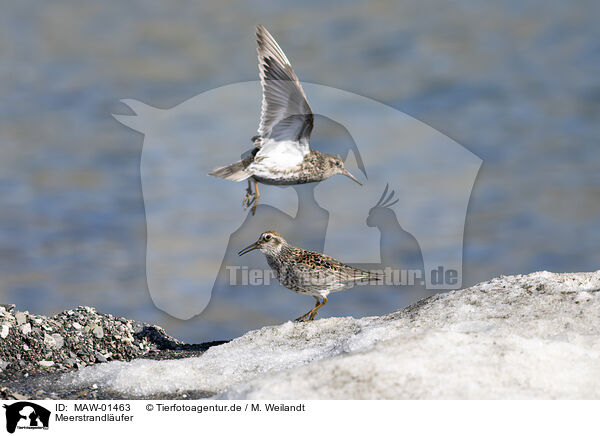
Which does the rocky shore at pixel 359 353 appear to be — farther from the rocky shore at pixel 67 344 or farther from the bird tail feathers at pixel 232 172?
the bird tail feathers at pixel 232 172

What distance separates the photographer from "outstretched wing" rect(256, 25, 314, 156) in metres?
5.95

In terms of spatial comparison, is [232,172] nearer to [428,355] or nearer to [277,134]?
[277,134]

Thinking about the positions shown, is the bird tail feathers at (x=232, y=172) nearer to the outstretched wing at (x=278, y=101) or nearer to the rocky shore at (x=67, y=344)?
the outstretched wing at (x=278, y=101)

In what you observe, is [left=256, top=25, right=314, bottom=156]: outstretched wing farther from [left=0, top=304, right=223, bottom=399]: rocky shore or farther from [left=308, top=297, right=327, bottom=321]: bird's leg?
[left=0, top=304, right=223, bottom=399]: rocky shore

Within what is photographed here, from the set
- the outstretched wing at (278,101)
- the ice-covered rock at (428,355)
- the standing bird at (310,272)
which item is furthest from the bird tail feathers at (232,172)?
the ice-covered rock at (428,355)

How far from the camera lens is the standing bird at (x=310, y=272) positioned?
6.63 metres

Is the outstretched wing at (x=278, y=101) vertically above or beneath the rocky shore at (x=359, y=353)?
above

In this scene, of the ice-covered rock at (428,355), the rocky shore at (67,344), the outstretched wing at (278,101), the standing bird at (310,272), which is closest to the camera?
the ice-covered rock at (428,355)

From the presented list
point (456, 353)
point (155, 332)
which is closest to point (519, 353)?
point (456, 353)

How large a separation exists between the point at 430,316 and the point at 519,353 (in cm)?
178

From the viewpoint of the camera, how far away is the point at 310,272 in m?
6.62

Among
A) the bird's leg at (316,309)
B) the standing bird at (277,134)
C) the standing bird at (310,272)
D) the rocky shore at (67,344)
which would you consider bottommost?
the rocky shore at (67,344)

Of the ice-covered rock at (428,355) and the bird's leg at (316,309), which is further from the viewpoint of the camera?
the bird's leg at (316,309)

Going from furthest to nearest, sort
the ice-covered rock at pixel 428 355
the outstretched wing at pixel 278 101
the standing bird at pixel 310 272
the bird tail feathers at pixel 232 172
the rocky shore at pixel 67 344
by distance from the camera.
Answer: the standing bird at pixel 310 272 → the rocky shore at pixel 67 344 → the bird tail feathers at pixel 232 172 → the outstretched wing at pixel 278 101 → the ice-covered rock at pixel 428 355
